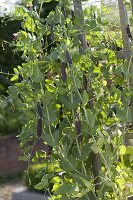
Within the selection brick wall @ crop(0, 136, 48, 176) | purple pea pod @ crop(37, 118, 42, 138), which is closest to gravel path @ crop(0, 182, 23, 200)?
brick wall @ crop(0, 136, 48, 176)

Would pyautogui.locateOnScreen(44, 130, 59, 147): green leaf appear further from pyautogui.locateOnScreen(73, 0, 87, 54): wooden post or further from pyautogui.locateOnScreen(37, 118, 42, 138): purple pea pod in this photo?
pyautogui.locateOnScreen(73, 0, 87, 54): wooden post

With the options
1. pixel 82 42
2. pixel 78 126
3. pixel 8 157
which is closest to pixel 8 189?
pixel 8 157

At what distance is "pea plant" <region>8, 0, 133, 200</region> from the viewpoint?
1951 millimetres

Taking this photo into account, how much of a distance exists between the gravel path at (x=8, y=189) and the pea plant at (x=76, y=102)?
535 centimetres

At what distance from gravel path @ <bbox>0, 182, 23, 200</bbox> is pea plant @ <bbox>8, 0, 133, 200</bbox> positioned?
5352 mm

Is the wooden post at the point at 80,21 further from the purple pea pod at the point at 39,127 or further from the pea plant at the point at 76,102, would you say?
the purple pea pod at the point at 39,127

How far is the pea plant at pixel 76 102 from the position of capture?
6.40 ft

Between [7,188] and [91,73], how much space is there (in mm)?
6195

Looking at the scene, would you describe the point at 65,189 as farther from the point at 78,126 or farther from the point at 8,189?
the point at 8,189

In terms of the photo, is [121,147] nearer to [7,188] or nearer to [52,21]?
[52,21]

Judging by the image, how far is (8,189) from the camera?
26.2ft

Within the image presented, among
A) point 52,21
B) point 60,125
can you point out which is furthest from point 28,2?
point 60,125

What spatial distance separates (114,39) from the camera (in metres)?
2.37

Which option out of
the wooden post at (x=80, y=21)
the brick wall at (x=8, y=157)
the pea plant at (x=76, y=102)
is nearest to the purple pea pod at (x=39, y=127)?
the pea plant at (x=76, y=102)
